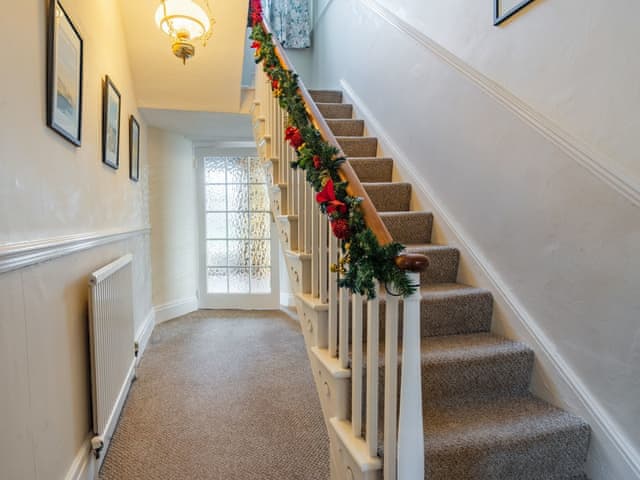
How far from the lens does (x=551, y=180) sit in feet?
4.68

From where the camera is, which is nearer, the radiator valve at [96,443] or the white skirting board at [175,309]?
the radiator valve at [96,443]

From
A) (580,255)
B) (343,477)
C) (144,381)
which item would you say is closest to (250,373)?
(144,381)

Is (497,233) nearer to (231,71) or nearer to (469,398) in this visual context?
(469,398)

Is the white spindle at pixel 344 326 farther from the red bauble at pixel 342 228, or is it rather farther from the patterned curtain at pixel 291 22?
the patterned curtain at pixel 291 22

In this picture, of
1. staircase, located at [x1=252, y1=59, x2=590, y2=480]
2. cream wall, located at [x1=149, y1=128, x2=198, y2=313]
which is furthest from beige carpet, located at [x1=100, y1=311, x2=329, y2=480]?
cream wall, located at [x1=149, y1=128, x2=198, y2=313]

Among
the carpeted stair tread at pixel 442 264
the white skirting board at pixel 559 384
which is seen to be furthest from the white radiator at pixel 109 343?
the white skirting board at pixel 559 384

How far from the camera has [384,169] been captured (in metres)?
2.56

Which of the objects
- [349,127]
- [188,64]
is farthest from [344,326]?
[188,64]

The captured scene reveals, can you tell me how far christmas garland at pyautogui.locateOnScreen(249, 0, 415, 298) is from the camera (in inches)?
38.2

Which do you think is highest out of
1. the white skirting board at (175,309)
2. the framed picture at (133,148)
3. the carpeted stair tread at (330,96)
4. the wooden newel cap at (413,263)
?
the carpeted stair tread at (330,96)

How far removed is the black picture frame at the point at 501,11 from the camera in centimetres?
157

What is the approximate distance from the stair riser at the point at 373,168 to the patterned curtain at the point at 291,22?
2.63 m

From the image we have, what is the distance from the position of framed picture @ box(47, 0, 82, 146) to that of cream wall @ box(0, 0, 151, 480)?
0.03m

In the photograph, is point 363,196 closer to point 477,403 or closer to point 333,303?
point 333,303
